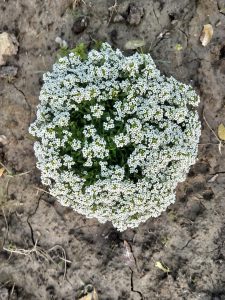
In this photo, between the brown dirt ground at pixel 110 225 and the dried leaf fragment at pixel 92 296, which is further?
the dried leaf fragment at pixel 92 296

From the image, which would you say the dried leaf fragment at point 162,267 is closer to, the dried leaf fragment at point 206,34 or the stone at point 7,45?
the dried leaf fragment at point 206,34

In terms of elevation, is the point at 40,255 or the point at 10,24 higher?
the point at 10,24

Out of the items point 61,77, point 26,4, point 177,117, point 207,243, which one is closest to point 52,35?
point 26,4

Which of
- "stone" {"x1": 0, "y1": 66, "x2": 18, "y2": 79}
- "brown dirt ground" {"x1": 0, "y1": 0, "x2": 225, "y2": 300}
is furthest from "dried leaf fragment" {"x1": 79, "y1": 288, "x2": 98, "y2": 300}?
"stone" {"x1": 0, "y1": 66, "x2": 18, "y2": 79}

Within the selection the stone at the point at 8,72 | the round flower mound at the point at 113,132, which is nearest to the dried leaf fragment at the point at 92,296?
the round flower mound at the point at 113,132

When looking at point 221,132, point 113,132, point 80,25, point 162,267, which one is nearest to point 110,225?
point 162,267

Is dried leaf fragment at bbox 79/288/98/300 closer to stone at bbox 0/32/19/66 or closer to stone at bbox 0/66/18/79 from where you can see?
stone at bbox 0/66/18/79

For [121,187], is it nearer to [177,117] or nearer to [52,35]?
[177,117]
